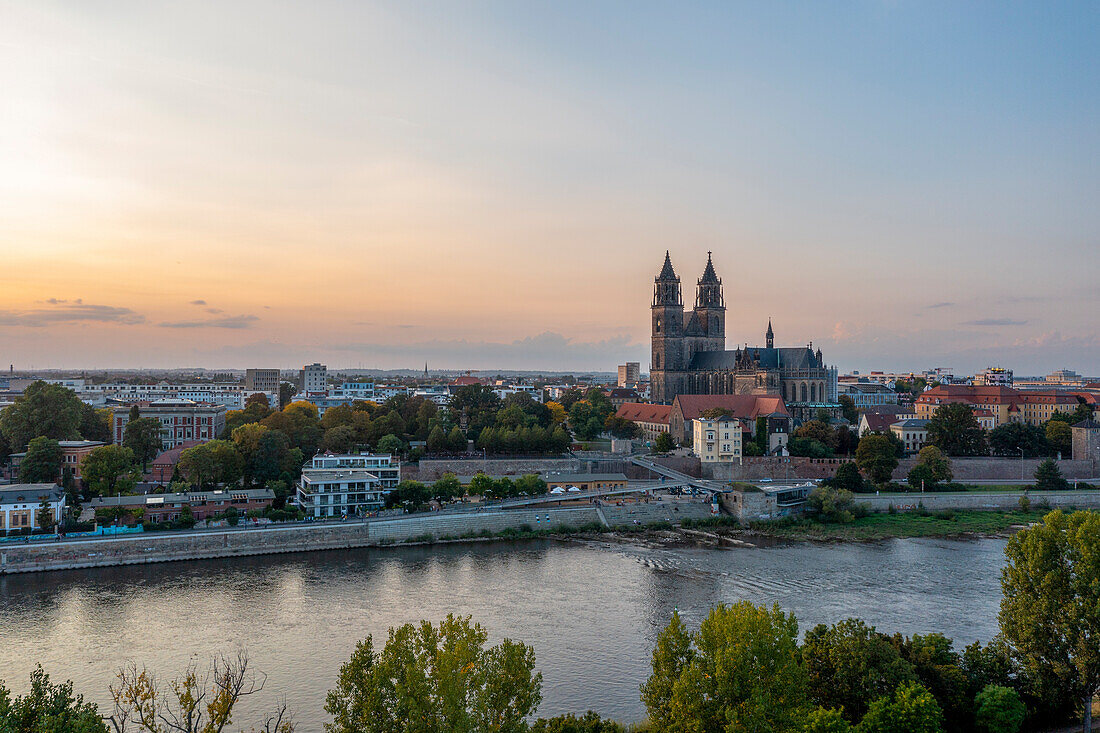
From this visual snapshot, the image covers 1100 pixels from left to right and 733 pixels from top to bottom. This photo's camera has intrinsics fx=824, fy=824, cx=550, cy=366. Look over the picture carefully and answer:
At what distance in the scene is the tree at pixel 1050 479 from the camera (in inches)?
1487

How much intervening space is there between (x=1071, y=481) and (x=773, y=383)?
20.0m

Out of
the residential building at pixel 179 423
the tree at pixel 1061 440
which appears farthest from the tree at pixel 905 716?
the residential building at pixel 179 423

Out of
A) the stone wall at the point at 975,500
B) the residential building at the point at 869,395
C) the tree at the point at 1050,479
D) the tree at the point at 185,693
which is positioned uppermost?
the residential building at the point at 869,395

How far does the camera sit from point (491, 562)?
86.2 feet

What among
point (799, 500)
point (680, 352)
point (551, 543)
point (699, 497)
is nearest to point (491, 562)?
point (551, 543)

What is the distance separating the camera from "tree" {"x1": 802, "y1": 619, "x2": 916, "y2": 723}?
12523 mm

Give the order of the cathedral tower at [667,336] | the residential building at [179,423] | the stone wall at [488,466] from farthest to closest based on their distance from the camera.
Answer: the cathedral tower at [667,336], the residential building at [179,423], the stone wall at [488,466]

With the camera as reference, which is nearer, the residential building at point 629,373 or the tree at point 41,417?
the tree at point 41,417

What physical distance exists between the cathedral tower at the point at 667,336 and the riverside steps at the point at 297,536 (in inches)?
1221

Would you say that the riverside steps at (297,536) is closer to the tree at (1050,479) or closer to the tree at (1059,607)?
the tree at (1050,479)

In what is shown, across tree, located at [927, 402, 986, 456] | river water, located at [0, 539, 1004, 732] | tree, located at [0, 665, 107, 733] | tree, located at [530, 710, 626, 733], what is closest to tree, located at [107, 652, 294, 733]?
river water, located at [0, 539, 1004, 732]

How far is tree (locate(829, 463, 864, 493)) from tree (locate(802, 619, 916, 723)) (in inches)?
960

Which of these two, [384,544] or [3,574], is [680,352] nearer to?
[384,544]

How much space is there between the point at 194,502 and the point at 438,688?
22513 mm
